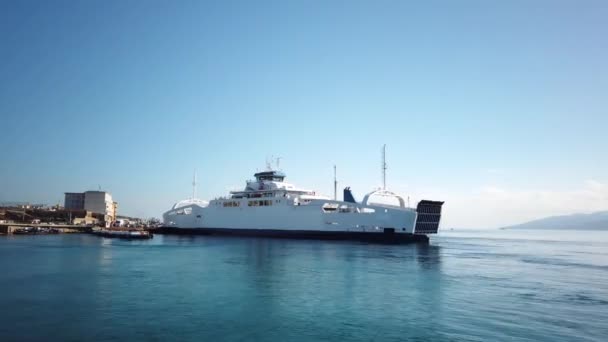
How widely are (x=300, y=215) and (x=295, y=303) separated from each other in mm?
51501

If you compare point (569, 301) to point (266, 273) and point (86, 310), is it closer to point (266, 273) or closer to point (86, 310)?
point (266, 273)

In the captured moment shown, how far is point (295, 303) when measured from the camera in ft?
66.1

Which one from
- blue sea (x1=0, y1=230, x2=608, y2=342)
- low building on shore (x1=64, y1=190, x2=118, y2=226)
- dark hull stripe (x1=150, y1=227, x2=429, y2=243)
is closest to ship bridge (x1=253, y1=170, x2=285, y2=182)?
dark hull stripe (x1=150, y1=227, x2=429, y2=243)

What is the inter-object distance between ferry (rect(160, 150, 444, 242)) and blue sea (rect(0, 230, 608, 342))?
30.6 m

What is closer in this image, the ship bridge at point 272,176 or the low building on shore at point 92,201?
the ship bridge at point 272,176

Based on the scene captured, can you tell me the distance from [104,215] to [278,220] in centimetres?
9823

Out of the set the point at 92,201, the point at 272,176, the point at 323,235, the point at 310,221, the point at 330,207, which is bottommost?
the point at 323,235

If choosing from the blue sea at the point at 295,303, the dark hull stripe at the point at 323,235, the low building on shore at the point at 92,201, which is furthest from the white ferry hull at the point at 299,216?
the low building on shore at the point at 92,201

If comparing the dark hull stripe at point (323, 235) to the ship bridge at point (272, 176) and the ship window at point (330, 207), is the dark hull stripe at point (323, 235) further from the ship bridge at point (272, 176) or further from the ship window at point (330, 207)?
the ship bridge at point (272, 176)

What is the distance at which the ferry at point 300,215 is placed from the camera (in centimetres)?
6494

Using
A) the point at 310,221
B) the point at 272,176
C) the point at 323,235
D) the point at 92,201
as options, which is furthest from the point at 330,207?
the point at 92,201

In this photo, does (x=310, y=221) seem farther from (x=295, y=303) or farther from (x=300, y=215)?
(x=295, y=303)

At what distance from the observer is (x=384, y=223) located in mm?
64938

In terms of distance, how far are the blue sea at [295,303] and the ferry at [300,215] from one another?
3060cm
